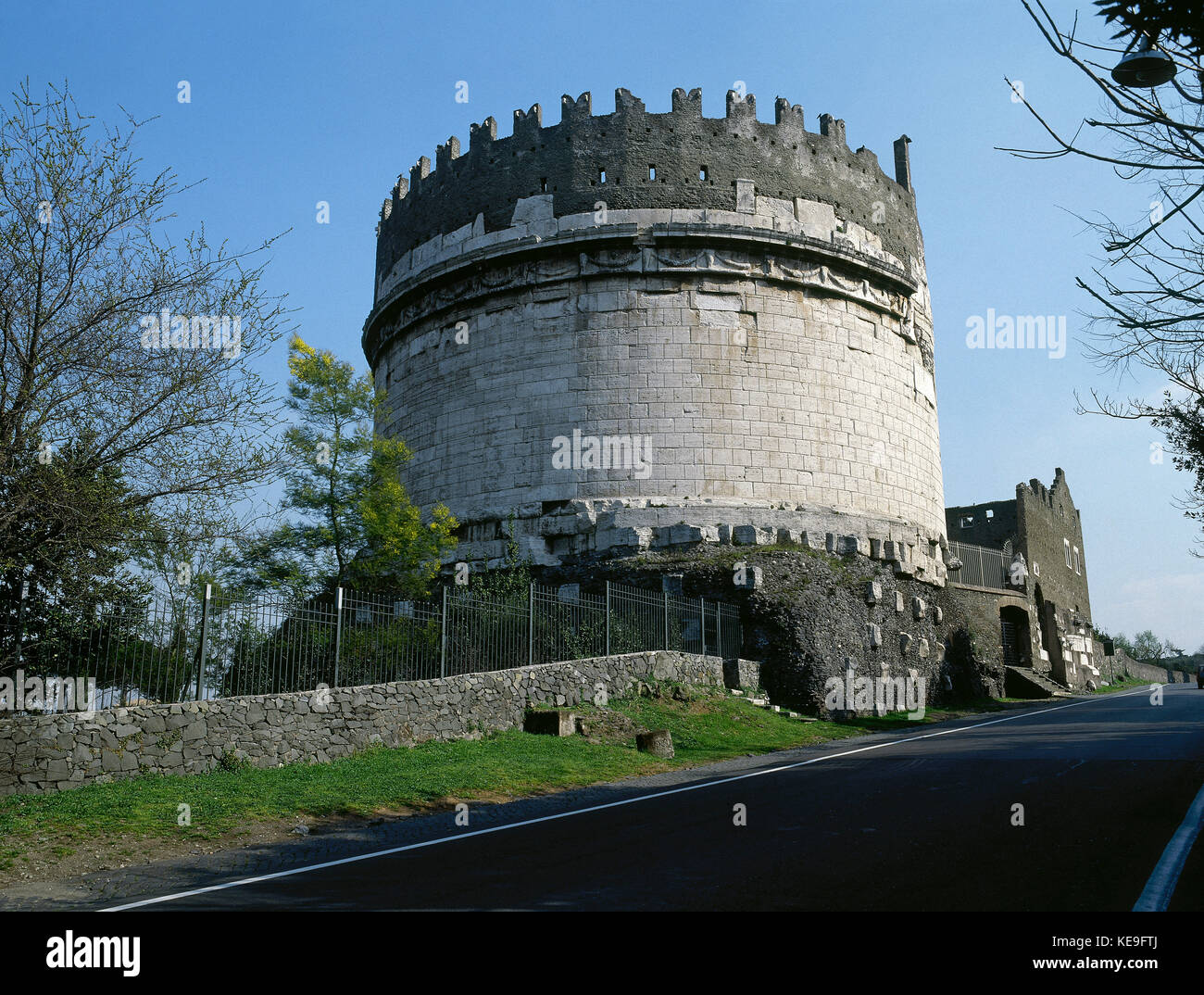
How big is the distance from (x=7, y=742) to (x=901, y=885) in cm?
929

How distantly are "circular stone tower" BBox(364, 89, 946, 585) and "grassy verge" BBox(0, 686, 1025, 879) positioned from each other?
22.8 feet

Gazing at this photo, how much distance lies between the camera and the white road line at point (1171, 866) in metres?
5.13

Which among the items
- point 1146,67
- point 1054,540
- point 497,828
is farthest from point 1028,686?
point 1146,67

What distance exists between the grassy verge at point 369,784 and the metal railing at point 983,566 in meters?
23.1

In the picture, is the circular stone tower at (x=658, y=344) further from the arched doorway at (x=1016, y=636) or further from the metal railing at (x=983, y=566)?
the metal railing at (x=983, y=566)

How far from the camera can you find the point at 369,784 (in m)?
11.2

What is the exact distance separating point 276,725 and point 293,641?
129 centimetres

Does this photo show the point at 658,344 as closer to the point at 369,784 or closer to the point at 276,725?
the point at 276,725

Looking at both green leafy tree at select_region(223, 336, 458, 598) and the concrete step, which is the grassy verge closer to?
green leafy tree at select_region(223, 336, 458, 598)

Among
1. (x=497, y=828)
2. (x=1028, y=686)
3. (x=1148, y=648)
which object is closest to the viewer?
(x=497, y=828)

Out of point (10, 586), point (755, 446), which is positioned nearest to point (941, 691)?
point (755, 446)

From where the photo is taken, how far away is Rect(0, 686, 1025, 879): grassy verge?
894cm

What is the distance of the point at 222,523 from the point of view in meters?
12.2
